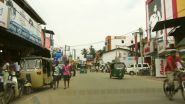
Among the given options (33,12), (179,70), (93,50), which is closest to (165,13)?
(33,12)

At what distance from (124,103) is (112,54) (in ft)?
321

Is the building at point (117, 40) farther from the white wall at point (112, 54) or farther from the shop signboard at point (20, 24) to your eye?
the shop signboard at point (20, 24)

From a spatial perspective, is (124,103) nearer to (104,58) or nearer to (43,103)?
(43,103)

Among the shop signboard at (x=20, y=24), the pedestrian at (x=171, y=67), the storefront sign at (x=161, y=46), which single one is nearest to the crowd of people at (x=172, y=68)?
the pedestrian at (x=171, y=67)

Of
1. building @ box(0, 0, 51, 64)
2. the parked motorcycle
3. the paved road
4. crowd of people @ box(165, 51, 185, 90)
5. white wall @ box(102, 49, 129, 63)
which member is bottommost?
the paved road

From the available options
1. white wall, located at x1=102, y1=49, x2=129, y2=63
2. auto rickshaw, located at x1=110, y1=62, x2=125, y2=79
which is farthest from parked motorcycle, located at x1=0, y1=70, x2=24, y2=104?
white wall, located at x1=102, y1=49, x2=129, y2=63

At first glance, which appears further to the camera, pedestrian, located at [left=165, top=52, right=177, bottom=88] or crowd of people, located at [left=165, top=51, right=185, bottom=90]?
pedestrian, located at [left=165, top=52, right=177, bottom=88]

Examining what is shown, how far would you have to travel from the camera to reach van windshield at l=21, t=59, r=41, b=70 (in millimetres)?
22031

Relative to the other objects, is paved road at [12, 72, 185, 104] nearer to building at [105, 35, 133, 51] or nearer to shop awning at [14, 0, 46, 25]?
shop awning at [14, 0, 46, 25]

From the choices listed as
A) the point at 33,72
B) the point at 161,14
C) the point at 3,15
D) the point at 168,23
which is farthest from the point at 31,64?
the point at 161,14

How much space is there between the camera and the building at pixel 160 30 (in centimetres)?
4122

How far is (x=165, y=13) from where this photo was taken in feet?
166

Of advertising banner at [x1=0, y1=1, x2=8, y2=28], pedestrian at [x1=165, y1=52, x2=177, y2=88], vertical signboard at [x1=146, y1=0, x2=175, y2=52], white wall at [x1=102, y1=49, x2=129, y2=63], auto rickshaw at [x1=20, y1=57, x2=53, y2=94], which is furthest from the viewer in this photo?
white wall at [x1=102, y1=49, x2=129, y2=63]

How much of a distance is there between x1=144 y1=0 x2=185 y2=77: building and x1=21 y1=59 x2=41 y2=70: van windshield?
51.0ft
